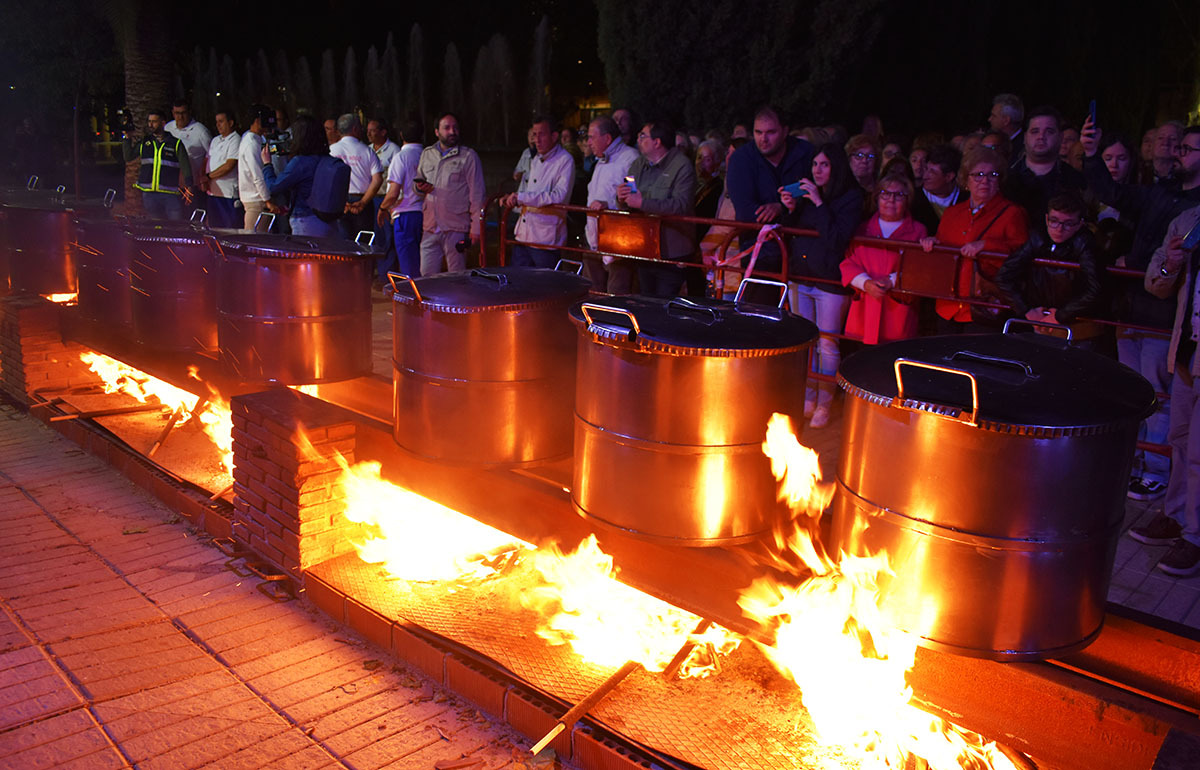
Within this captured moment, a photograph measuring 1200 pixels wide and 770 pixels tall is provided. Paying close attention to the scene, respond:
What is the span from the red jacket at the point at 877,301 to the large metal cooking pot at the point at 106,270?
16.3 feet

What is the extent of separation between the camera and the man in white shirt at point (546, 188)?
319 inches

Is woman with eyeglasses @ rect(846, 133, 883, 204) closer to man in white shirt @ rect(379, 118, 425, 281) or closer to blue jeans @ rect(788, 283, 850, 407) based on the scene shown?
blue jeans @ rect(788, 283, 850, 407)

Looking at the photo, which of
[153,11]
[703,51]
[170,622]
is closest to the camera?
[170,622]

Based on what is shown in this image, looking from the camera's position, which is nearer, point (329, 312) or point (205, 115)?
point (329, 312)

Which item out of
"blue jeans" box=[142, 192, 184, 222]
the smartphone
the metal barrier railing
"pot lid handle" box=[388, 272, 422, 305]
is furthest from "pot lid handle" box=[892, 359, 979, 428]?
"blue jeans" box=[142, 192, 184, 222]

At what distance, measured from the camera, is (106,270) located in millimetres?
7137

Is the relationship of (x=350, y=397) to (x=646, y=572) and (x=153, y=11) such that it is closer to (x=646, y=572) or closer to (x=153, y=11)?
(x=646, y=572)

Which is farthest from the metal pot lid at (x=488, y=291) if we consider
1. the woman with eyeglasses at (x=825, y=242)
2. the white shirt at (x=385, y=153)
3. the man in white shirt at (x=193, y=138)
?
the man in white shirt at (x=193, y=138)

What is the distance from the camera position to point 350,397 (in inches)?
233

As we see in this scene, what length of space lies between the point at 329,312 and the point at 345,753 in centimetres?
272

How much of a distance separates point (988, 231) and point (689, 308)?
8.80ft

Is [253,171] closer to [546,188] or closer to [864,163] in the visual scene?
[546,188]

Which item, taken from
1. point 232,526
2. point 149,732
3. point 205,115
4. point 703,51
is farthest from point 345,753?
point 205,115

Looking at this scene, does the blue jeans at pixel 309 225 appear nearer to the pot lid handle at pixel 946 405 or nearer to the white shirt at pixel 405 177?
the white shirt at pixel 405 177
